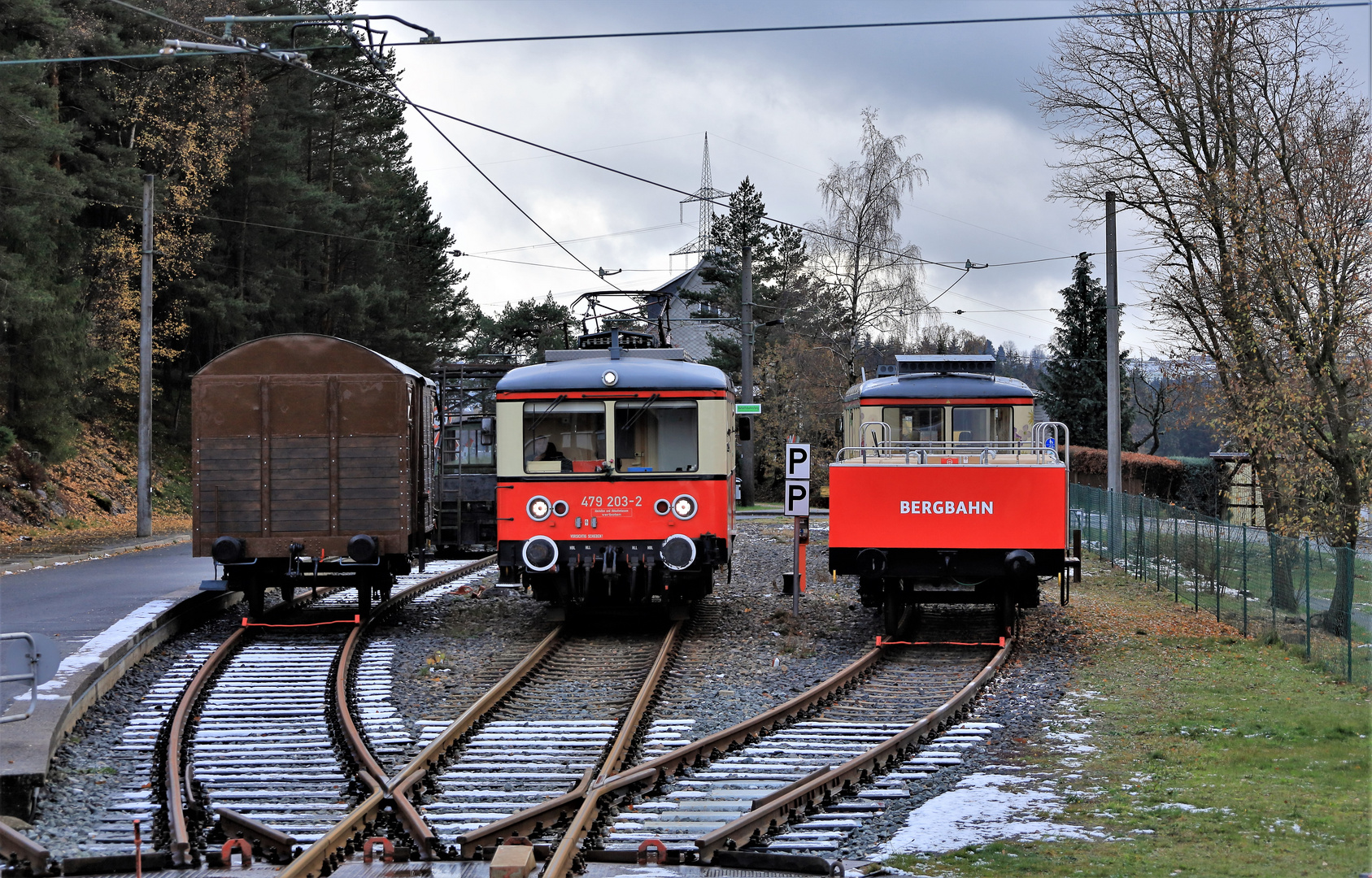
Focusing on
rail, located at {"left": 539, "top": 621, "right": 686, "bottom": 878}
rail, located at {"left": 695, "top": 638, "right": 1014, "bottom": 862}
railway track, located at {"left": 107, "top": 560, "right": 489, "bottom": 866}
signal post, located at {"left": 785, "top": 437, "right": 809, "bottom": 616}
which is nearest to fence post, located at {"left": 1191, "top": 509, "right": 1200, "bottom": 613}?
signal post, located at {"left": 785, "top": 437, "right": 809, "bottom": 616}

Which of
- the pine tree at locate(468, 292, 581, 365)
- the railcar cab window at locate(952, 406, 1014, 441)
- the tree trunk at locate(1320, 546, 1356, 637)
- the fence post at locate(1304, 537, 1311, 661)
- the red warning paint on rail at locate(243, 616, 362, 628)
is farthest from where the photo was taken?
the pine tree at locate(468, 292, 581, 365)

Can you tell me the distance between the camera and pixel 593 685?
11406mm

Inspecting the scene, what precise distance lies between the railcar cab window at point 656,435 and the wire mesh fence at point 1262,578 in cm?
575

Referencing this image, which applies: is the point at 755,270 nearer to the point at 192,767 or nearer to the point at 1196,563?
the point at 1196,563

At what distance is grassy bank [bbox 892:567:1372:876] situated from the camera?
6500mm

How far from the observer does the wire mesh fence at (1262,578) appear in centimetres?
1268

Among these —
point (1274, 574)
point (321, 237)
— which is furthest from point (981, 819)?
point (321, 237)

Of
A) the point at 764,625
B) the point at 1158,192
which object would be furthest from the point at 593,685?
the point at 1158,192

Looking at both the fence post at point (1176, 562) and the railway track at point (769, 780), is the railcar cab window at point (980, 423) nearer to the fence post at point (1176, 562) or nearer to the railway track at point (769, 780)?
the fence post at point (1176, 562)

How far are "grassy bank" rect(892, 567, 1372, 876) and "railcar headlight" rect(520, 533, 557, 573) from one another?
5.62 metres

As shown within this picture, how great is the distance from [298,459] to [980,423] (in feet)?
29.0

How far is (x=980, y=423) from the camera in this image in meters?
17.2

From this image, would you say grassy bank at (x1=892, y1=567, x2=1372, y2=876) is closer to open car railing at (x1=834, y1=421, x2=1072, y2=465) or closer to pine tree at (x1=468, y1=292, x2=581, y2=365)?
open car railing at (x1=834, y1=421, x2=1072, y2=465)

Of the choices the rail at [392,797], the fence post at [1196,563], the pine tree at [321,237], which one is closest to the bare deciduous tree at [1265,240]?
the fence post at [1196,563]
